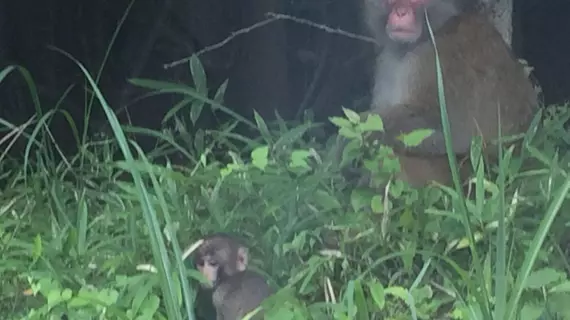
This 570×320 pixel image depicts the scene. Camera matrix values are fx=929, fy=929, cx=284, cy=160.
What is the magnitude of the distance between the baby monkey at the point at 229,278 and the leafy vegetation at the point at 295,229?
0.11 feet

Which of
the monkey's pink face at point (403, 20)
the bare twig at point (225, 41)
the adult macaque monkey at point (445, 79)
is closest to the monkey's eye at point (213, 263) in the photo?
the adult macaque monkey at point (445, 79)

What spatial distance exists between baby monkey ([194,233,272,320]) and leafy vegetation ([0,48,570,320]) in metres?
0.03

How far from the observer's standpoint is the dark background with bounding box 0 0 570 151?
1970mm

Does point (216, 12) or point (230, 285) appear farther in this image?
point (216, 12)

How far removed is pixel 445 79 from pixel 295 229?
19.1 inches

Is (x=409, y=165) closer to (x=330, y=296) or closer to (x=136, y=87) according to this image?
(x=330, y=296)

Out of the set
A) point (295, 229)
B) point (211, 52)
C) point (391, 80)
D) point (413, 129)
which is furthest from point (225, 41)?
point (295, 229)

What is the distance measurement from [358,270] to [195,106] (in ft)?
2.44

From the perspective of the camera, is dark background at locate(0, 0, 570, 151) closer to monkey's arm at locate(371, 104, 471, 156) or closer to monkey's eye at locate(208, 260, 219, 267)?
monkey's arm at locate(371, 104, 471, 156)

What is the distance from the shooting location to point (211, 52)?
83.0 inches

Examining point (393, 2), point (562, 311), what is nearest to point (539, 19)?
point (393, 2)

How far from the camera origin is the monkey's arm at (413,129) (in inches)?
71.0

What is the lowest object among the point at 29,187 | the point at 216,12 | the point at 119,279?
the point at 29,187

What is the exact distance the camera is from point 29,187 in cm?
203
